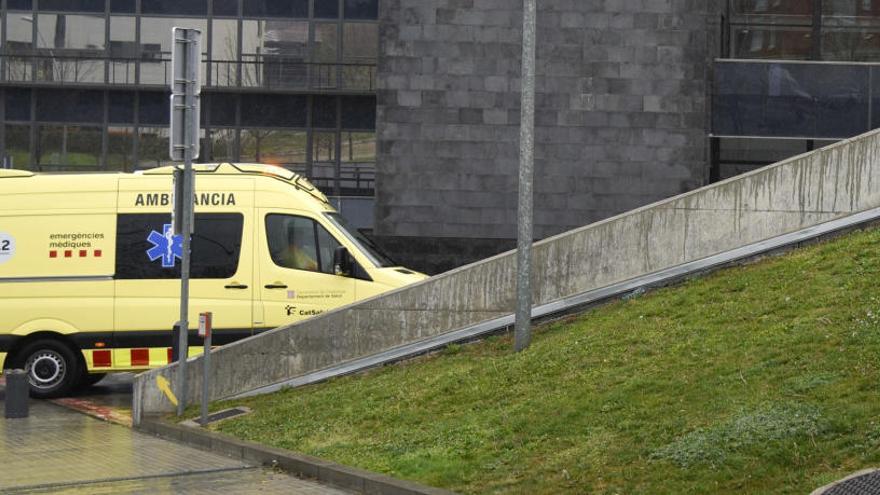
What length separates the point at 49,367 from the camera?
19734mm

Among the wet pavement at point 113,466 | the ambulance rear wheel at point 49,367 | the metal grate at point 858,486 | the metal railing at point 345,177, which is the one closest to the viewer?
the metal grate at point 858,486

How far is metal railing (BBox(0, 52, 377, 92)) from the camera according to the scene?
103 ft

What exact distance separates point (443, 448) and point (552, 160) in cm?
1581

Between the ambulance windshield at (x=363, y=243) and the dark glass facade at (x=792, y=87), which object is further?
the dark glass facade at (x=792, y=87)

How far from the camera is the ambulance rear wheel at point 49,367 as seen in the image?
19.7 m

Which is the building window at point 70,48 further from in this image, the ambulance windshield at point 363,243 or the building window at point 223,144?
the ambulance windshield at point 363,243

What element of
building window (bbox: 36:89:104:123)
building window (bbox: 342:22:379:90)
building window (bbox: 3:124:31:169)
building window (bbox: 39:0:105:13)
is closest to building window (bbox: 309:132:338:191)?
building window (bbox: 342:22:379:90)

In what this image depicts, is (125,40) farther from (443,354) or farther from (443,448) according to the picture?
(443,448)

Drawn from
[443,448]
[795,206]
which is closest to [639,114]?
[795,206]

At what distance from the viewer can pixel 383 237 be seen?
27422 mm

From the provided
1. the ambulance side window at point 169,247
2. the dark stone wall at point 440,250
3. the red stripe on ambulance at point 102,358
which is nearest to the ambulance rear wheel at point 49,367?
the red stripe on ambulance at point 102,358

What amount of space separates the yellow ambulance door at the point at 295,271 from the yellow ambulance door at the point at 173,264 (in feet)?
0.70

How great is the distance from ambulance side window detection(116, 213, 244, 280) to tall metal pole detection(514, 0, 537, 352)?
605 centimetres

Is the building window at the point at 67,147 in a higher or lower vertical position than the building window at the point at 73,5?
lower
